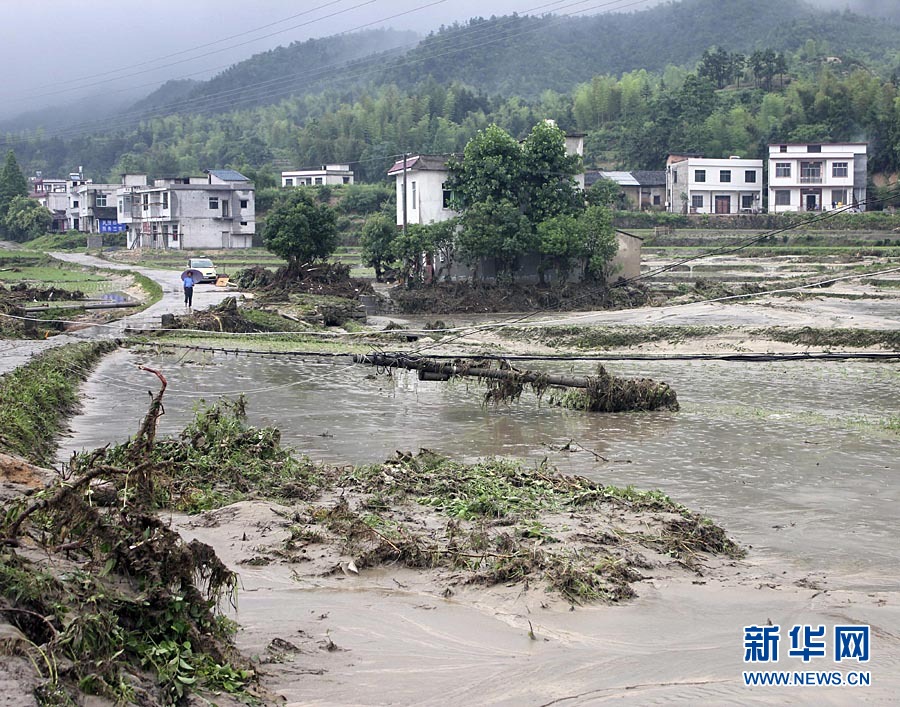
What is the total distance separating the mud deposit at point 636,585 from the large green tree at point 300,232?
2304 cm

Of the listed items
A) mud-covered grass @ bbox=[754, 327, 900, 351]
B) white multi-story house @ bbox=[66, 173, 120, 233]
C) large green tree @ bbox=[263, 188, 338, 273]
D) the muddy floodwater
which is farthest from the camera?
white multi-story house @ bbox=[66, 173, 120, 233]

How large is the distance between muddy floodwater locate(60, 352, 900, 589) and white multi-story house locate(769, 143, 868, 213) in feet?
170

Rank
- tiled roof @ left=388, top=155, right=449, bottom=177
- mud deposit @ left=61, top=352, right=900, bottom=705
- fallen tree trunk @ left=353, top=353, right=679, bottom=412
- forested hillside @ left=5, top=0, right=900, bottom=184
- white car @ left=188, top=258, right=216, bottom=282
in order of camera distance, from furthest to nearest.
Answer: forested hillside @ left=5, top=0, right=900, bottom=184 → white car @ left=188, top=258, right=216, bottom=282 → tiled roof @ left=388, top=155, right=449, bottom=177 → fallen tree trunk @ left=353, top=353, right=679, bottom=412 → mud deposit @ left=61, top=352, right=900, bottom=705

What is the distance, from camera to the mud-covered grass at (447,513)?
847 cm

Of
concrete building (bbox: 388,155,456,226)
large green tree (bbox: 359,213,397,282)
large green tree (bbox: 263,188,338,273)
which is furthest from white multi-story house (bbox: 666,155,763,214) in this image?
large green tree (bbox: 263,188,338,273)

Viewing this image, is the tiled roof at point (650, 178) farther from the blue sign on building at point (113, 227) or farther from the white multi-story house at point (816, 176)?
the blue sign on building at point (113, 227)

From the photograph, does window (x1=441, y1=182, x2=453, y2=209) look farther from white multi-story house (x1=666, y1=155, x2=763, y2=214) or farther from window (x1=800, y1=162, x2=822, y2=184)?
window (x1=800, y1=162, x2=822, y2=184)

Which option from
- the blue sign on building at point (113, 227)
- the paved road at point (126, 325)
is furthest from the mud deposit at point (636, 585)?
the blue sign on building at point (113, 227)

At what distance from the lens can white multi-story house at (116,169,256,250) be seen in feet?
240

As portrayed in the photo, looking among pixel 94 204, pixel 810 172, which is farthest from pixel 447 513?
pixel 94 204

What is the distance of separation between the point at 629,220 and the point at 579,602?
6376cm

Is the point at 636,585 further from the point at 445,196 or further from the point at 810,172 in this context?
the point at 810,172

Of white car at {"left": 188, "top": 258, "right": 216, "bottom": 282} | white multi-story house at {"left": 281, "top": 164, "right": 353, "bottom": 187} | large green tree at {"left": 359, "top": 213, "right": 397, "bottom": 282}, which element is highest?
white multi-story house at {"left": 281, "top": 164, "right": 353, "bottom": 187}

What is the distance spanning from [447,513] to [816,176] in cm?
6807
